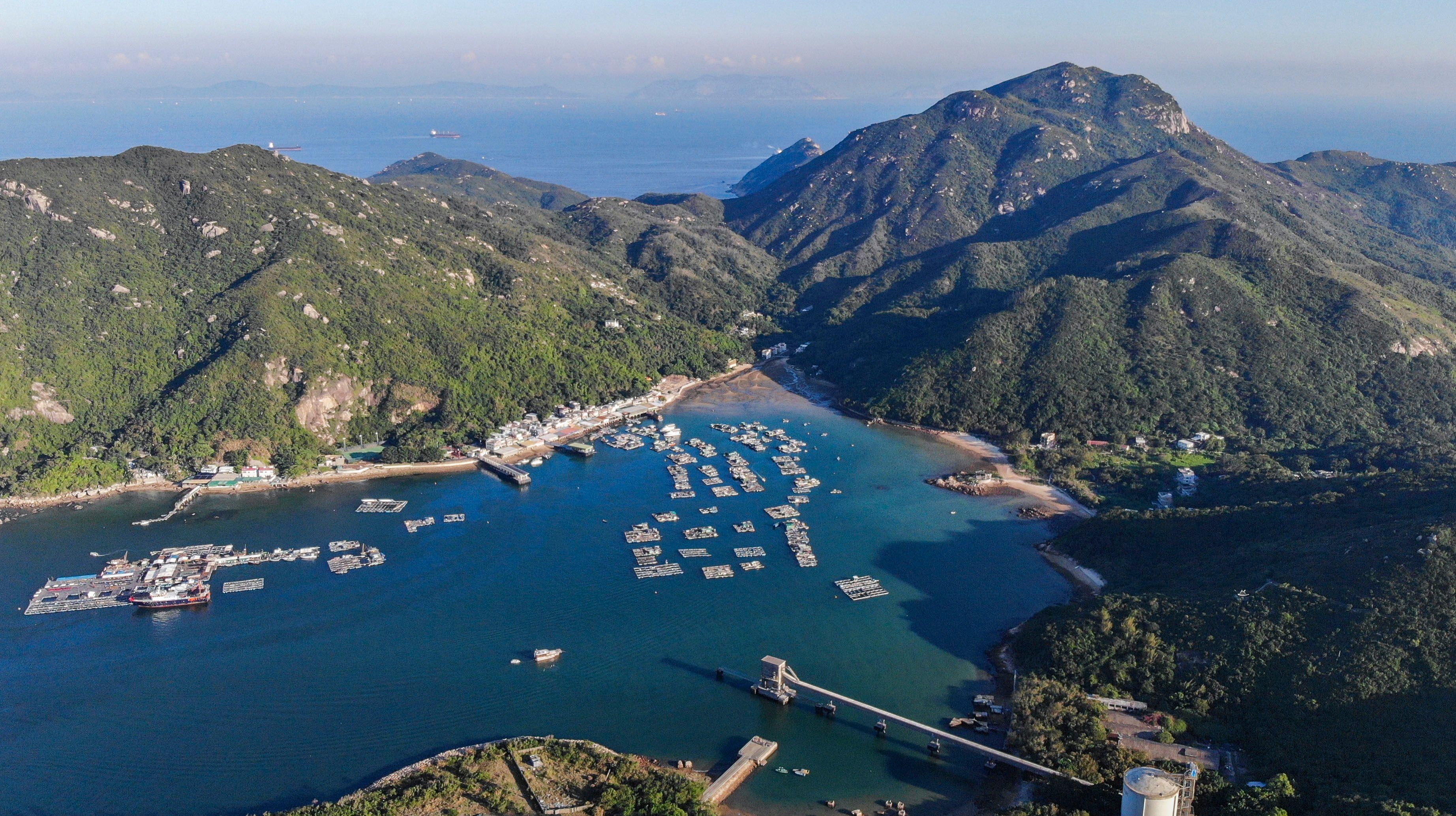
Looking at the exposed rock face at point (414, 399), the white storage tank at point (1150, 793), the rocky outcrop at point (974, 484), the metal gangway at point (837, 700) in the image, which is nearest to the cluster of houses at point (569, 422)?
the exposed rock face at point (414, 399)

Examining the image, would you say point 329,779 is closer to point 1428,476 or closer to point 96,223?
point 1428,476

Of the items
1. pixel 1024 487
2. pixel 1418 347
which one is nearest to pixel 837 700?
pixel 1024 487

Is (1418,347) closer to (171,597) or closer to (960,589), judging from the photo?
(960,589)

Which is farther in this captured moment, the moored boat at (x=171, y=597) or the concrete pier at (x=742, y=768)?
the moored boat at (x=171, y=597)

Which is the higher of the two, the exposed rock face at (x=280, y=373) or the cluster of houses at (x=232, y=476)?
the exposed rock face at (x=280, y=373)

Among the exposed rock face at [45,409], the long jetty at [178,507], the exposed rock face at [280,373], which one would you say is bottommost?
the long jetty at [178,507]

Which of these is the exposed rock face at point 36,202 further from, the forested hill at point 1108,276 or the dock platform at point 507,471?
the forested hill at point 1108,276
